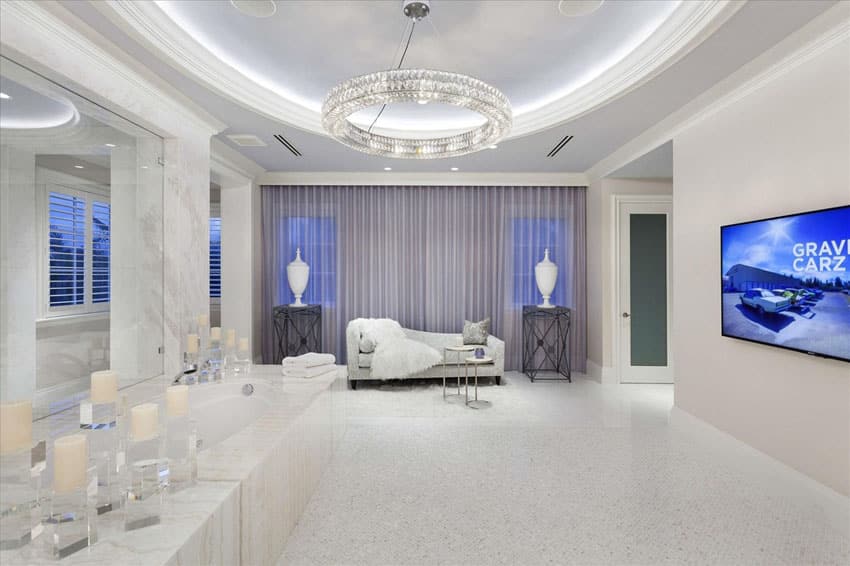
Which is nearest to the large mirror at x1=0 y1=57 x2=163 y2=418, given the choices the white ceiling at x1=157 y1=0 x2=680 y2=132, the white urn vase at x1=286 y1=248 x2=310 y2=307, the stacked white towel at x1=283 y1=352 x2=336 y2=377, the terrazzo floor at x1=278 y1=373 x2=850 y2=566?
the white ceiling at x1=157 y1=0 x2=680 y2=132

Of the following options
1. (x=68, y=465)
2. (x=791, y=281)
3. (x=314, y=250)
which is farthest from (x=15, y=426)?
(x=314, y=250)

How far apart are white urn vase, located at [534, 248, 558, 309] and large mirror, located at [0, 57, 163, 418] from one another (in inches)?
157

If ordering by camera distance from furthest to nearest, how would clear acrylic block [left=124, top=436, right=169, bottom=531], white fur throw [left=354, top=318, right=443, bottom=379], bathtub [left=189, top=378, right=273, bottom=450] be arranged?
white fur throw [left=354, top=318, right=443, bottom=379]
bathtub [left=189, top=378, right=273, bottom=450]
clear acrylic block [left=124, top=436, right=169, bottom=531]

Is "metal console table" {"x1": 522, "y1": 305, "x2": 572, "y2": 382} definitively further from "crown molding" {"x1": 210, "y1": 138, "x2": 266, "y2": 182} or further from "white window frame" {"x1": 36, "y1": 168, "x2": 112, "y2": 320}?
"white window frame" {"x1": 36, "y1": 168, "x2": 112, "y2": 320}

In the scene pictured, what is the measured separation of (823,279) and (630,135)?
2259mm

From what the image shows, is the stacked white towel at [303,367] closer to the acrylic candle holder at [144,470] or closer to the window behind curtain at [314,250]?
the acrylic candle holder at [144,470]

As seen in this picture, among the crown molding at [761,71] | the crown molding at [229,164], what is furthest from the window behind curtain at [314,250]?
the crown molding at [761,71]

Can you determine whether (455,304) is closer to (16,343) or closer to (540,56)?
(540,56)

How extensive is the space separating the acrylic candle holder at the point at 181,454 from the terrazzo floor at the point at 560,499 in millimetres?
696

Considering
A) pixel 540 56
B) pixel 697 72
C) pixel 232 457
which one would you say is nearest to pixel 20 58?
pixel 232 457

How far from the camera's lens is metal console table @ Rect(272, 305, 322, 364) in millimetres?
5449

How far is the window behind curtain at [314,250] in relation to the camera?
5.65 m

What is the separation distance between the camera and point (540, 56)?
9.79 ft

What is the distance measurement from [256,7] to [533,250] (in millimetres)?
4160
